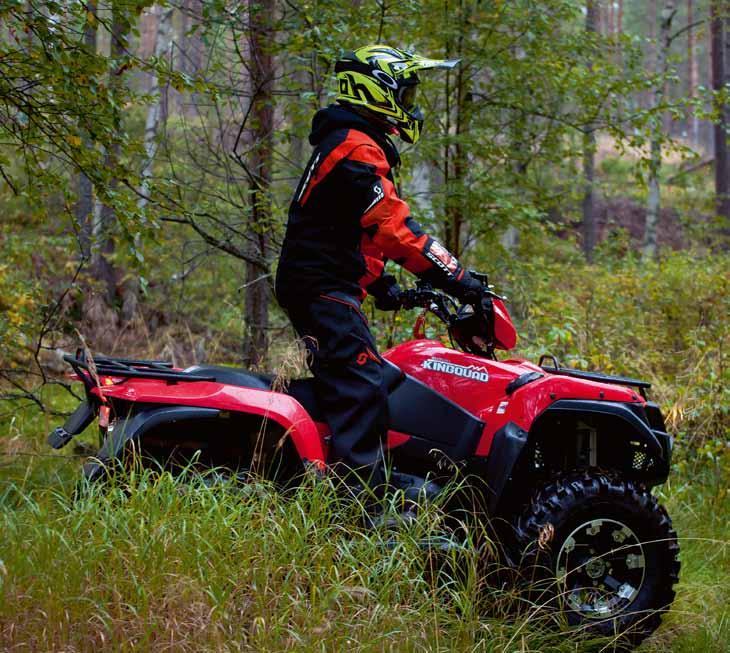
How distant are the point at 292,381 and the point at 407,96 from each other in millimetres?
1454

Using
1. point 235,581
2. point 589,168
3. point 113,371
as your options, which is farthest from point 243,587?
point 589,168

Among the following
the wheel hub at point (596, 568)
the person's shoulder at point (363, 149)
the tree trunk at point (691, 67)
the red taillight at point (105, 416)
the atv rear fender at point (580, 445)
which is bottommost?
the wheel hub at point (596, 568)

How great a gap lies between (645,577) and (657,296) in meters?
6.97

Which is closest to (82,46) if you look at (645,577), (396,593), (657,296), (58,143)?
(58,143)

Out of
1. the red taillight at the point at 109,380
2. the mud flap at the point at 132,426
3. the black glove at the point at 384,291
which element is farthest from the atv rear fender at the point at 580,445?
the red taillight at the point at 109,380

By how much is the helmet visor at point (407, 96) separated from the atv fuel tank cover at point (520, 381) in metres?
1.38

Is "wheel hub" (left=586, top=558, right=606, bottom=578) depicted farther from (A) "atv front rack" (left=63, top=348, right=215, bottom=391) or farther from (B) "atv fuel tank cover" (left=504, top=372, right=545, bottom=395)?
(A) "atv front rack" (left=63, top=348, right=215, bottom=391)

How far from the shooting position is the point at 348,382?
3943 mm

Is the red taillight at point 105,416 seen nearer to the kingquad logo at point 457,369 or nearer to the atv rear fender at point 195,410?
the atv rear fender at point 195,410

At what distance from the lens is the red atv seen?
12.3 feet

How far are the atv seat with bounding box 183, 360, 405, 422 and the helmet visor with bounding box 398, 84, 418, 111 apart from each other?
3.99 ft

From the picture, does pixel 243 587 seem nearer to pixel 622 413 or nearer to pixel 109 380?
pixel 109 380

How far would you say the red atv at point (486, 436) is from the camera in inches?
148

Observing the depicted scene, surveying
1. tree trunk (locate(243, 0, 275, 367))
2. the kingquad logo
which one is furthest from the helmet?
tree trunk (locate(243, 0, 275, 367))
